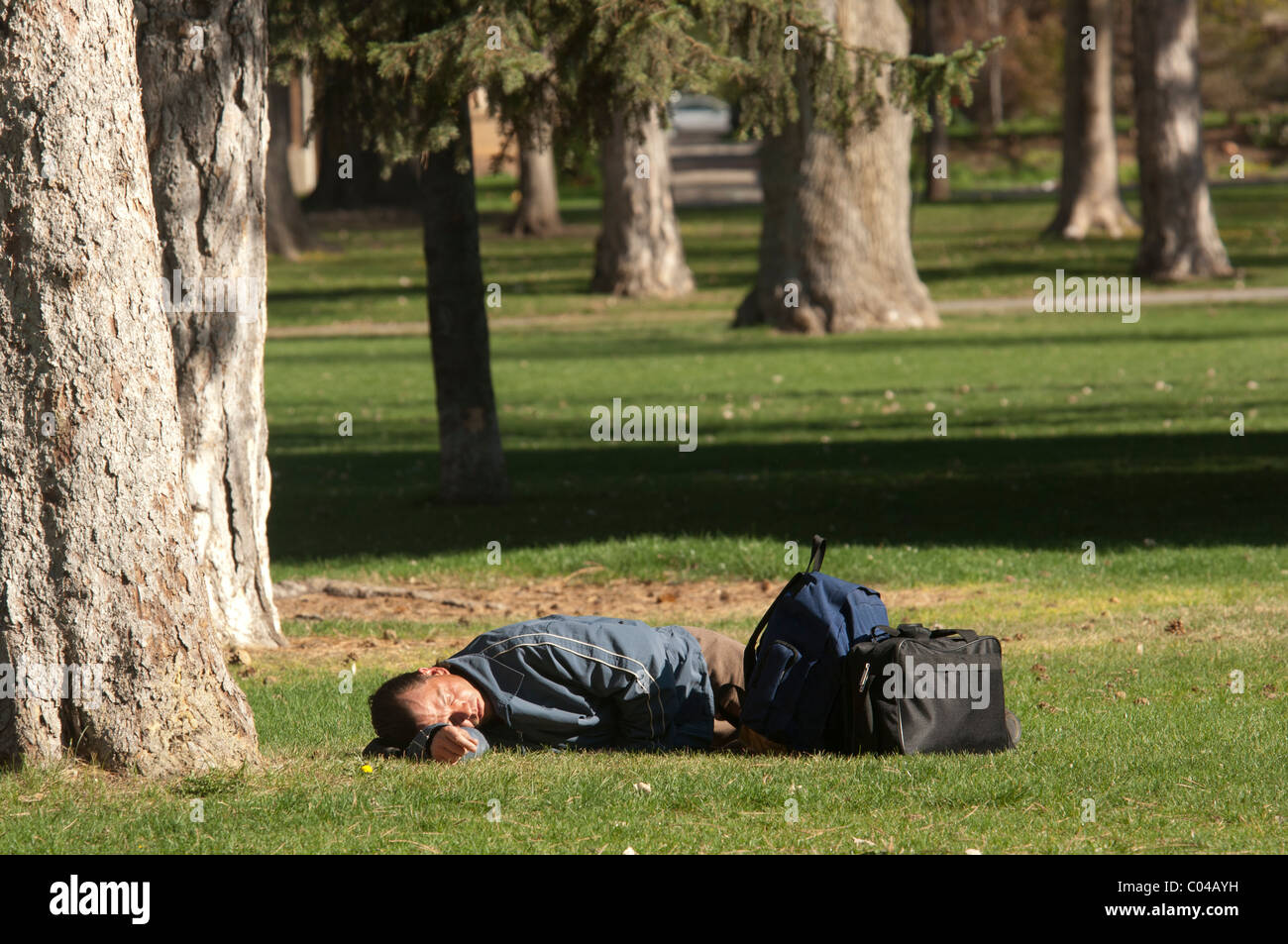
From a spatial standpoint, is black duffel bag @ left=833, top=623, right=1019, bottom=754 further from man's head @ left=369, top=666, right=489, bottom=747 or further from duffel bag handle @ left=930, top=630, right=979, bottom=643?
man's head @ left=369, top=666, right=489, bottom=747

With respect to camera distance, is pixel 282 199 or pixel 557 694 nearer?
pixel 557 694

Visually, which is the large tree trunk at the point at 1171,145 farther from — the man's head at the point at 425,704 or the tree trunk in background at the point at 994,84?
the tree trunk in background at the point at 994,84

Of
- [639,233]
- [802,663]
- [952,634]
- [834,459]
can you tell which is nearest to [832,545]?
[834,459]

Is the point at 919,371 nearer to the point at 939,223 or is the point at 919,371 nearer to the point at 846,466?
the point at 846,466

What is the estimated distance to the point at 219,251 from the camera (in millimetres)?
8164

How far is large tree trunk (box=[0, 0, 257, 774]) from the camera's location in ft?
17.5

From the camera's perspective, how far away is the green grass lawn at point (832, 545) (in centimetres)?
512

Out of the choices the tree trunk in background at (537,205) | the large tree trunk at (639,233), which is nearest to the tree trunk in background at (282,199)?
the tree trunk in background at (537,205)

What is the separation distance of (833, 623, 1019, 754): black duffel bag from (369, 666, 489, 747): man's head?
1.32m

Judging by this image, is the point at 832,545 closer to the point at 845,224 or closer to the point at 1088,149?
the point at 845,224

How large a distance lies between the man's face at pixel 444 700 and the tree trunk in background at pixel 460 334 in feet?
21.7

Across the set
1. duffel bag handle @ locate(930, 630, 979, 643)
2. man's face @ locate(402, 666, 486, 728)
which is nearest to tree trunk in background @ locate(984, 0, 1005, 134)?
duffel bag handle @ locate(930, 630, 979, 643)

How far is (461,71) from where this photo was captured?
10453mm

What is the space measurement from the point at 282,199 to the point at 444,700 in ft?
112
